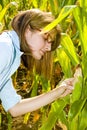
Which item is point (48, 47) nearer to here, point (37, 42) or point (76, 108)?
point (37, 42)

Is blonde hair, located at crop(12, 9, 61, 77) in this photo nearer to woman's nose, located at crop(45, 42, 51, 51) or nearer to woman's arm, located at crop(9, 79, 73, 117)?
woman's nose, located at crop(45, 42, 51, 51)

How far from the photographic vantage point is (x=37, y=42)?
119cm

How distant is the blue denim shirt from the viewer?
1143 millimetres

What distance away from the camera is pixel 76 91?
3.86ft

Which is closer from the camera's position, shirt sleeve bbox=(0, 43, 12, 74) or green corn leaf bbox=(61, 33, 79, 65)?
shirt sleeve bbox=(0, 43, 12, 74)

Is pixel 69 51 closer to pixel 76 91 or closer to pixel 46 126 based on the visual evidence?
pixel 76 91

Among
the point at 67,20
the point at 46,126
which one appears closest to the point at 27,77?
the point at 67,20

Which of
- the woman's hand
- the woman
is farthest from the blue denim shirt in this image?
the woman's hand

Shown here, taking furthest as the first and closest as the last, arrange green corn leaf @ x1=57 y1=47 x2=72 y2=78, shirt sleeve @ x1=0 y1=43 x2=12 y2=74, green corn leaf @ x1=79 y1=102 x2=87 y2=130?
green corn leaf @ x1=57 y1=47 x2=72 y2=78, green corn leaf @ x1=79 y1=102 x2=87 y2=130, shirt sleeve @ x1=0 y1=43 x2=12 y2=74

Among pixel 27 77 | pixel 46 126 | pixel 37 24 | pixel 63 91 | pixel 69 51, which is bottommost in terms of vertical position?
pixel 27 77

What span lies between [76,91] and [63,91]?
0.08m

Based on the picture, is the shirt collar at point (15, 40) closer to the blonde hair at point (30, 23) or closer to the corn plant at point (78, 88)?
the blonde hair at point (30, 23)

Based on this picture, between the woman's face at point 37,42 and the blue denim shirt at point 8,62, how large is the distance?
4 centimetres

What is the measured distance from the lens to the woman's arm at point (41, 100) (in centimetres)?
124
